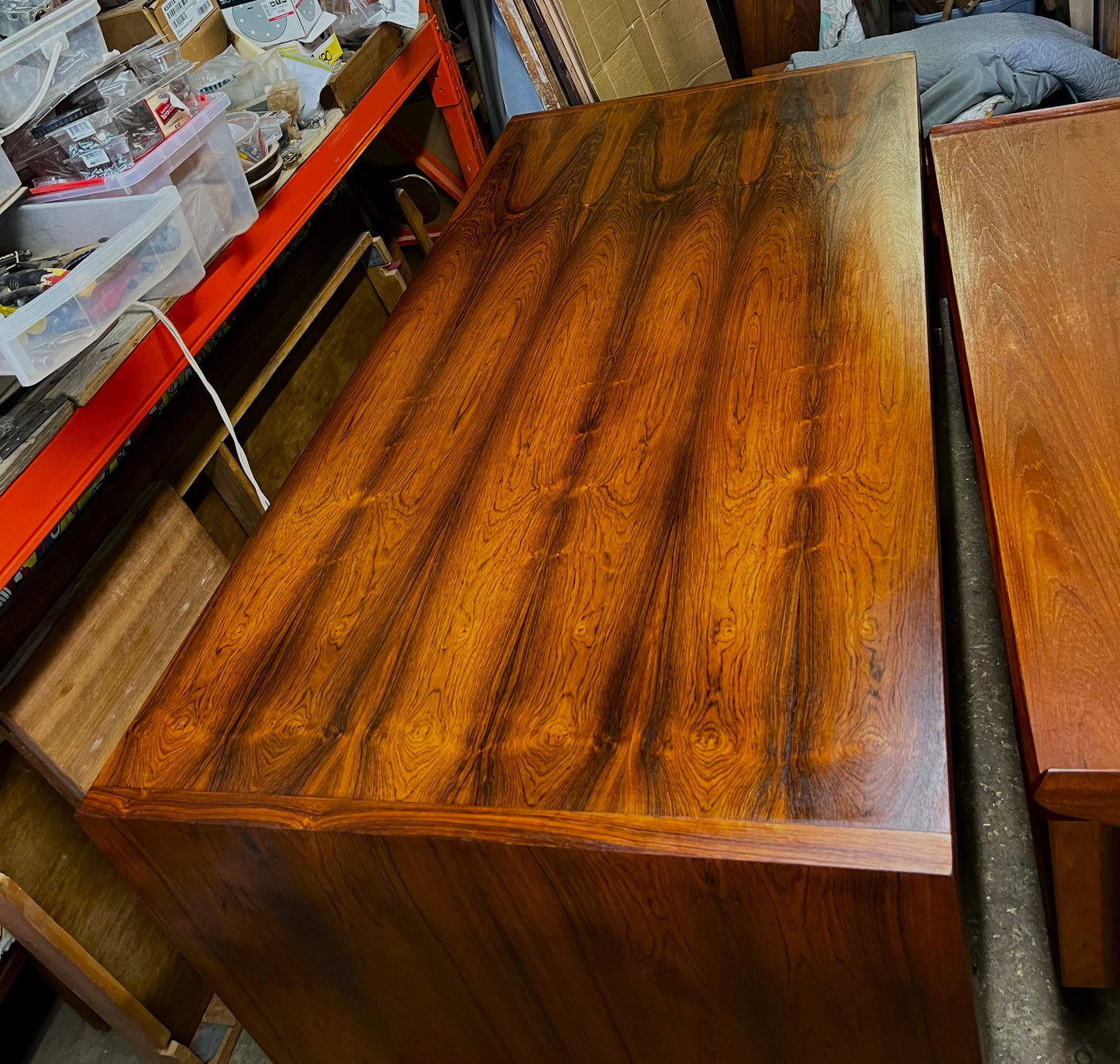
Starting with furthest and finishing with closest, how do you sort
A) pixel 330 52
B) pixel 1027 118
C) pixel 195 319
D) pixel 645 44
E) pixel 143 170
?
1. pixel 645 44
2. pixel 330 52
3. pixel 1027 118
4. pixel 195 319
5. pixel 143 170

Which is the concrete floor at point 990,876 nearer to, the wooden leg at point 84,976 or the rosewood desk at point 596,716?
the wooden leg at point 84,976

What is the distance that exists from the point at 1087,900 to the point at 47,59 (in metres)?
1.64

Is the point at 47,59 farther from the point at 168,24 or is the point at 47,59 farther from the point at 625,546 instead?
the point at 625,546

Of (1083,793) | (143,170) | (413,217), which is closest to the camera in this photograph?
(1083,793)

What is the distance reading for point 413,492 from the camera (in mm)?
1315

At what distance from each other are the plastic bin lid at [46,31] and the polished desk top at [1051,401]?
1.27m

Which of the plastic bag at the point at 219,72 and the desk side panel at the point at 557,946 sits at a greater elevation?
the plastic bag at the point at 219,72

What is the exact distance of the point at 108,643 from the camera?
1.49 meters

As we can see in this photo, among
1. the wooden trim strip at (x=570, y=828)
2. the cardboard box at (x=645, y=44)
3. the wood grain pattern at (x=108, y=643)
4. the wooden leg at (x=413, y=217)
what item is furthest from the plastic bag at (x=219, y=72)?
the wooden trim strip at (x=570, y=828)

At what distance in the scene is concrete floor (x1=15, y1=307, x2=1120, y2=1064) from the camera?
50.4 inches

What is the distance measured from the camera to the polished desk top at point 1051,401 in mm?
912

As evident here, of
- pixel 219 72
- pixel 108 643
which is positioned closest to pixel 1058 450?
pixel 108 643

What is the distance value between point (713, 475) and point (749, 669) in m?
0.29

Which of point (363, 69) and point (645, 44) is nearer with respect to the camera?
point (363, 69)
